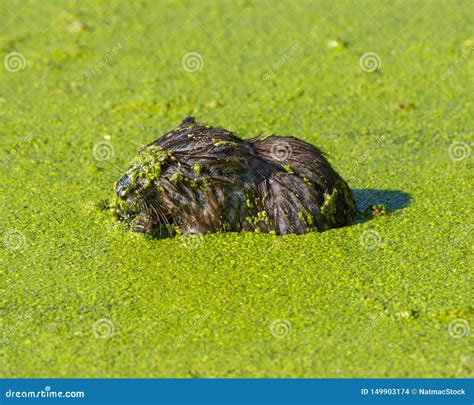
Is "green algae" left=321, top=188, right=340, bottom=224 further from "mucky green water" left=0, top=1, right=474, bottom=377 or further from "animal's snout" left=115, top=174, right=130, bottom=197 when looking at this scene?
"animal's snout" left=115, top=174, right=130, bottom=197

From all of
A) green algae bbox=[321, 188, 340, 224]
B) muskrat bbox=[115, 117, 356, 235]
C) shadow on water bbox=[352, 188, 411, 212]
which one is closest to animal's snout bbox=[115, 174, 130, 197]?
muskrat bbox=[115, 117, 356, 235]

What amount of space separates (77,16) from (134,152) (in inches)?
126

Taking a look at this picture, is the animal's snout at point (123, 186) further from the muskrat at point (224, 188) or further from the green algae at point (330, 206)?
the green algae at point (330, 206)

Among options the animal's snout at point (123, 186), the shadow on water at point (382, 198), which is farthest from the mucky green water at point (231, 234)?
the animal's snout at point (123, 186)

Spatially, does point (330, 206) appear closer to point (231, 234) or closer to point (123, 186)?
point (231, 234)

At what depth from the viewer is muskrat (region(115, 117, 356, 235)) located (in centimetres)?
644

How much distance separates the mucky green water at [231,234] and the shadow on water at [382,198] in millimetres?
21

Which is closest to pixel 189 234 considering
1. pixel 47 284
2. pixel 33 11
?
pixel 47 284

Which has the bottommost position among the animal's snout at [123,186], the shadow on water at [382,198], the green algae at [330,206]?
the shadow on water at [382,198]

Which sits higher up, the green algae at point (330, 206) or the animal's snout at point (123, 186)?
the animal's snout at point (123, 186)

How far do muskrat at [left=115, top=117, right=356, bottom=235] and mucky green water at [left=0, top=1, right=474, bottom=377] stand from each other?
0.12 m

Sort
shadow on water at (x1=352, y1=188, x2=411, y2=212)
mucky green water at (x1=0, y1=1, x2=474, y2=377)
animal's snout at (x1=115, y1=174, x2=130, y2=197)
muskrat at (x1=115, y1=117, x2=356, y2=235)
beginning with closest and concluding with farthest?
mucky green water at (x1=0, y1=1, x2=474, y2=377) < muskrat at (x1=115, y1=117, x2=356, y2=235) < animal's snout at (x1=115, y1=174, x2=130, y2=197) < shadow on water at (x1=352, y1=188, x2=411, y2=212)

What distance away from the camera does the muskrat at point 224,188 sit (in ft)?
21.1

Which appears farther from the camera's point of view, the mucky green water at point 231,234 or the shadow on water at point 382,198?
the shadow on water at point 382,198
